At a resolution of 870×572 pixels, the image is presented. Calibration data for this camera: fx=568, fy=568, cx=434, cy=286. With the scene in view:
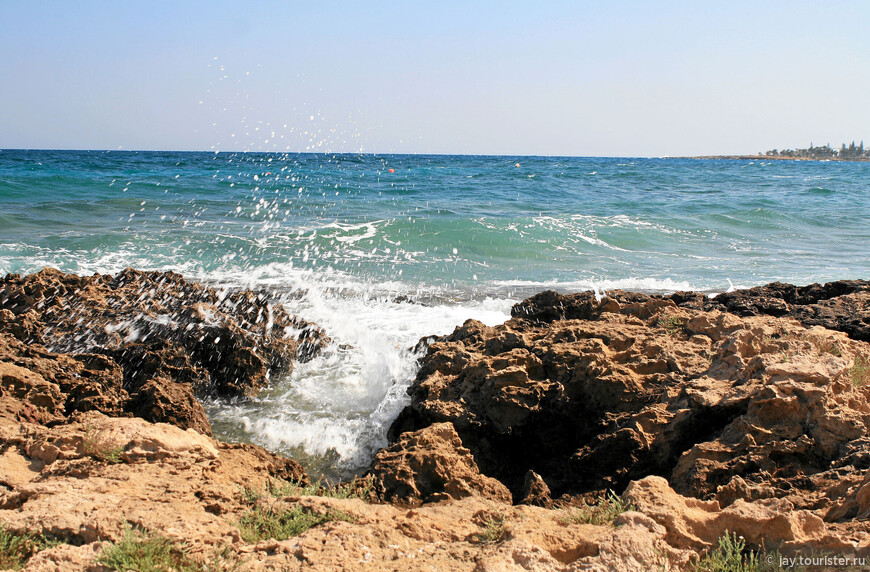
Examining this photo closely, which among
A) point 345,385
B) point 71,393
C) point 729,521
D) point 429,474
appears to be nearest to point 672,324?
point 729,521

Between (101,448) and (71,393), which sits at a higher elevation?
(101,448)

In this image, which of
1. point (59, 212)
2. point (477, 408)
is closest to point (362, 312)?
point (477, 408)

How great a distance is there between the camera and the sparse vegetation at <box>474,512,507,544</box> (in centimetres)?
259

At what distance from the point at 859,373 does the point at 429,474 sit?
2687 mm

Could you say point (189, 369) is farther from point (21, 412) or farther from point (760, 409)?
point (760, 409)

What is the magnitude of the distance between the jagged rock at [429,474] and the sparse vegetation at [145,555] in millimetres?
1260

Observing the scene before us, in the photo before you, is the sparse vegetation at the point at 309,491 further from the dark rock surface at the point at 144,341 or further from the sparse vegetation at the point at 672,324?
the sparse vegetation at the point at 672,324

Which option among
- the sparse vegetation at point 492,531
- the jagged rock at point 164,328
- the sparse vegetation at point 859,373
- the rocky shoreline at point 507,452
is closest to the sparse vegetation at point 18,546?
the rocky shoreline at point 507,452

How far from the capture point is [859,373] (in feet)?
11.3

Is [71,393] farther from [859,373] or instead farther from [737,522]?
[859,373]

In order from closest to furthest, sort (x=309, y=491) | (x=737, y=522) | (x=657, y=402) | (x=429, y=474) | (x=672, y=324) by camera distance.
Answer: (x=737, y=522) → (x=309, y=491) → (x=429, y=474) → (x=657, y=402) → (x=672, y=324)

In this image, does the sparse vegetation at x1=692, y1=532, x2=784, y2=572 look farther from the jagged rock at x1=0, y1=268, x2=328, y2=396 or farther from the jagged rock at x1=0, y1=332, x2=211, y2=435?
the jagged rock at x1=0, y1=268, x2=328, y2=396

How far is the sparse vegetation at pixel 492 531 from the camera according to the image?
259 cm

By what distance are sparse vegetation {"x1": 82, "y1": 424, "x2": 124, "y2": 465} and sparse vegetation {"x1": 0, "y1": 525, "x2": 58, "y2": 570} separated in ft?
2.24
